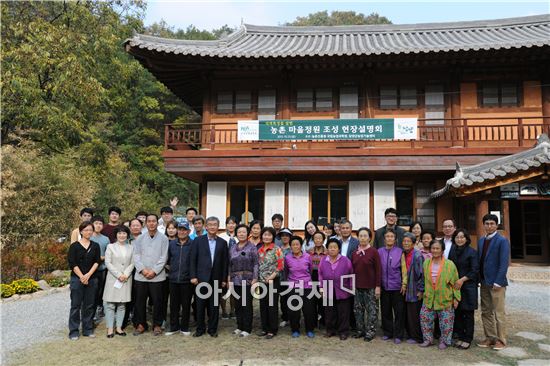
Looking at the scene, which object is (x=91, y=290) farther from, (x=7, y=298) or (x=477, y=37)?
(x=477, y=37)

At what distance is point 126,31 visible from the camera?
58.8 feet

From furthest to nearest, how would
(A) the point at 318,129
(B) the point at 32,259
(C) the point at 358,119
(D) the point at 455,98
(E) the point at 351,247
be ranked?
(D) the point at 455,98, (A) the point at 318,129, (C) the point at 358,119, (B) the point at 32,259, (E) the point at 351,247

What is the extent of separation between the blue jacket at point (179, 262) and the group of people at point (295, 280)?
0.05ft

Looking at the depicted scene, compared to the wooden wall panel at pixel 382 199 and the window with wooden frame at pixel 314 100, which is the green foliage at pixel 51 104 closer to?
the window with wooden frame at pixel 314 100

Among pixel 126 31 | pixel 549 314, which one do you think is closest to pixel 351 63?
pixel 549 314

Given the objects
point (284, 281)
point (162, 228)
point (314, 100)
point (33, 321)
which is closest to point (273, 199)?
point (314, 100)

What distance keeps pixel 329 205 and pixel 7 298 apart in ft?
28.7

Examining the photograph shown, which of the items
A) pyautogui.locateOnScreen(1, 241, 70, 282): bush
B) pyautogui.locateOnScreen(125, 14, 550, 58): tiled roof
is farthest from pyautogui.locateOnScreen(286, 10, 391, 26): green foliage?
pyautogui.locateOnScreen(1, 241, 70, 282): bush

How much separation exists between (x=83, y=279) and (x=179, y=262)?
4.65 feet

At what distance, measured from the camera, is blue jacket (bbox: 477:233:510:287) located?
5.28 meters

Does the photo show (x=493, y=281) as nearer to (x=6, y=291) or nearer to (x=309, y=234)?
(x=309, y=234)

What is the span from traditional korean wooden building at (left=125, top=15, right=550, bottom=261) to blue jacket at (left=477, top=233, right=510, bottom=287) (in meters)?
5.85

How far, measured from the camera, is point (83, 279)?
591 cm

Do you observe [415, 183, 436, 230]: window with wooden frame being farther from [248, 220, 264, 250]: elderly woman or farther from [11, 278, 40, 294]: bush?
[11, 278, 40, 294]: bush
